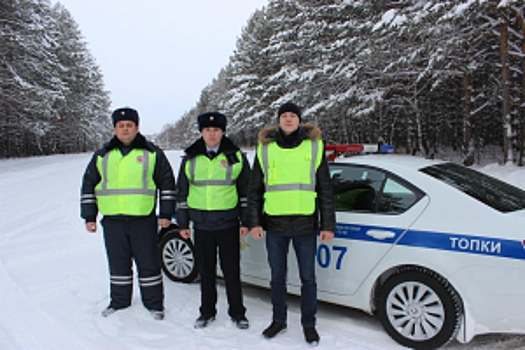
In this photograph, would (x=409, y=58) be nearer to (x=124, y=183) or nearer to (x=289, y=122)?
(x=289, y=122)

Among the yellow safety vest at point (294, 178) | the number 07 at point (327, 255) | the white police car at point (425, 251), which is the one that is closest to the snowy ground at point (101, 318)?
the white police car at point (425, 251)

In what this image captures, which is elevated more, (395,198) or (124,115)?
(124,115)

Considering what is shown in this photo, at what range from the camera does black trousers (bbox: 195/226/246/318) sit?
146 inches

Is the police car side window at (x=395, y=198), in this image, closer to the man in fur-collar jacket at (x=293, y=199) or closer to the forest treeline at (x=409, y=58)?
the man in fur-collar jacket at (x=293, y=199)

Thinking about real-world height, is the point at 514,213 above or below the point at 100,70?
below

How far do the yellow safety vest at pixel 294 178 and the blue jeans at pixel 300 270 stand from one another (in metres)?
0.26

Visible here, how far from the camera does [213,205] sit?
359cm

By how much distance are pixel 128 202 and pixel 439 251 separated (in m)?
2.78

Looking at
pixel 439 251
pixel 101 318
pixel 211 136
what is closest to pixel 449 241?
pixel 439 251

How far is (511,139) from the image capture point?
458 inches

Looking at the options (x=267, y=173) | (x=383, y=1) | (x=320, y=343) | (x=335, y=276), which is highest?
(x=383, y=1)

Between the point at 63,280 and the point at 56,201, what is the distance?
6.52 metres

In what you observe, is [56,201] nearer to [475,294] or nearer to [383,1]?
[475,294]

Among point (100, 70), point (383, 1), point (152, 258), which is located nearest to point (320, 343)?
point (152, 258)
